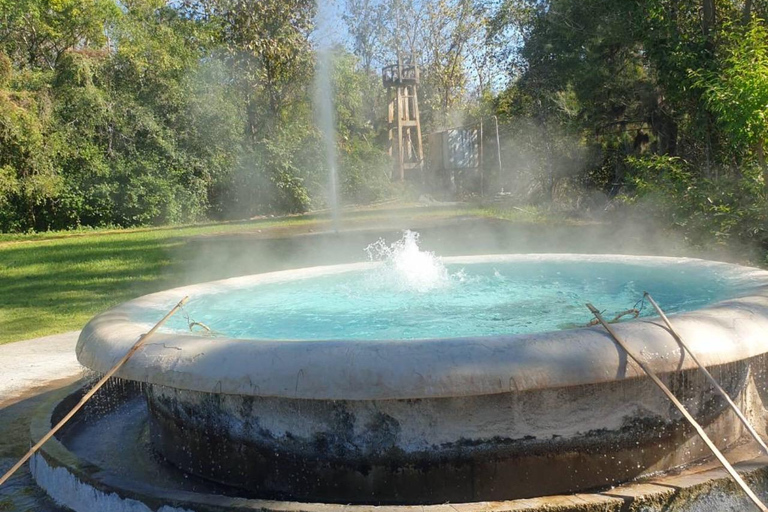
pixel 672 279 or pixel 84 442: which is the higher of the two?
pixel 672 279

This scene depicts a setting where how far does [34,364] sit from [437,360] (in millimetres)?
3808

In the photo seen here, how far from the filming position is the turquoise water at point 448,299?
3391 mm

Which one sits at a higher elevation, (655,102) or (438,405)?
(655,102)

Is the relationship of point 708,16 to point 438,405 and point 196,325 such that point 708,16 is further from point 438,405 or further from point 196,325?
point 438,405

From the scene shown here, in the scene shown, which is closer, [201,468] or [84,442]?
[201,468]

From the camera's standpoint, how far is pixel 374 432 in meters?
2.40

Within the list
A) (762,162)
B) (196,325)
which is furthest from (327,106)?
(196,325)

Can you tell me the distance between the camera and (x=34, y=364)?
16.2 ft

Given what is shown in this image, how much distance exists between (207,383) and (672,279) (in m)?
2.93

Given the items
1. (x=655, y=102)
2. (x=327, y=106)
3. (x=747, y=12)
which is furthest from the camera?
(x=327, y=106)

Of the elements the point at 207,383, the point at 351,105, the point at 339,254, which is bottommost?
the point at 339,254

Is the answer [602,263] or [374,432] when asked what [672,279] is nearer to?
[602,263]

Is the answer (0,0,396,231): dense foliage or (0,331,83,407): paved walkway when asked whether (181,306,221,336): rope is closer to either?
(0,331,83,407): paved walkway

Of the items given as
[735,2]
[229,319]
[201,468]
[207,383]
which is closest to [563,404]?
[207,383]
